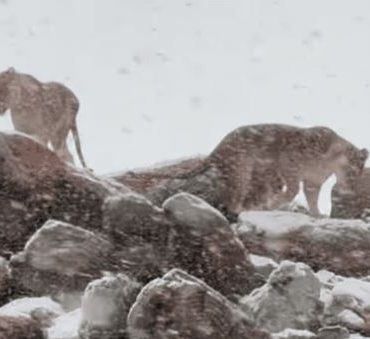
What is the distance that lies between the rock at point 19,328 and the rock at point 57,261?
0.77 meters

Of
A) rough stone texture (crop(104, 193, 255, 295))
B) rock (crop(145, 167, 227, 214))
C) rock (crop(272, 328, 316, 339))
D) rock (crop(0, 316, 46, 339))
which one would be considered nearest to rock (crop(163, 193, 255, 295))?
rough stone texture (crop(104, 193, 255, 295))

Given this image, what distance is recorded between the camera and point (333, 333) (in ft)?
23.5

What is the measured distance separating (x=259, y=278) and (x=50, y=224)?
4.70ft

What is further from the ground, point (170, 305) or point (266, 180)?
point (170, 305)

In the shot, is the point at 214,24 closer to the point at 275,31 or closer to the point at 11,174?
the point at 275,31

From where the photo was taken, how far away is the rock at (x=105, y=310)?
6844 millimetres

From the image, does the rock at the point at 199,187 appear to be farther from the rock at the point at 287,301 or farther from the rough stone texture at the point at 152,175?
the rock at the point at 287,301

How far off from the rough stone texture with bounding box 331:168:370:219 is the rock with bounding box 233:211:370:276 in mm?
1336

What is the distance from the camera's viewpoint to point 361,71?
819 inches

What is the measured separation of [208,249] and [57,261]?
3.43 feet

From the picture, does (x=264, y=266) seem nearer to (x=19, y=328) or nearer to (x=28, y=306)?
(x=28, y=306)

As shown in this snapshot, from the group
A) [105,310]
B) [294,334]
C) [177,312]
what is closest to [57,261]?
[105,310]

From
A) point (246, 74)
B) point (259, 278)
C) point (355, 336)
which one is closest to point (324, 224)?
point (259, 278)

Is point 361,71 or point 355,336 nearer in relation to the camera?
point 355,336
